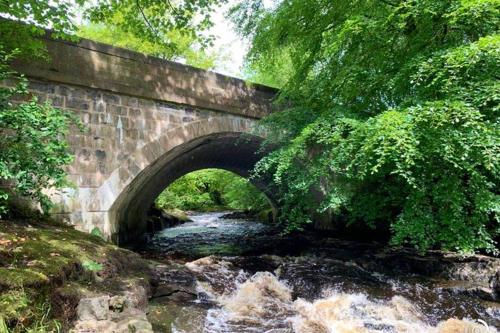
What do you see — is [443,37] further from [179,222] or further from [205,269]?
[179,222]

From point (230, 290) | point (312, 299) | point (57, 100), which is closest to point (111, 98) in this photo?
point (57, 100)

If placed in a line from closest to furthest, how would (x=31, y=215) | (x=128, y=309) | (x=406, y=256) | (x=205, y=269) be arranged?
(x=128, y=309)
(x=31, y=215)
(x=205, y=269)
(x=406, y=256)

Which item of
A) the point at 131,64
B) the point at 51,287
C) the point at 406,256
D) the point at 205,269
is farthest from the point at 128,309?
the point at 406,256

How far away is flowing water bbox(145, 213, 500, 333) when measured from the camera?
4266 mm

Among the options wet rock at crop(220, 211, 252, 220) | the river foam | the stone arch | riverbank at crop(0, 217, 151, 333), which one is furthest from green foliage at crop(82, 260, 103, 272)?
wet rock at crop(220, 211, 252, 220)

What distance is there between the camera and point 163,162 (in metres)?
7.81

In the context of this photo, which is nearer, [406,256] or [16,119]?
[16,119]

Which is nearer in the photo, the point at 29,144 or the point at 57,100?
the point at 29,144

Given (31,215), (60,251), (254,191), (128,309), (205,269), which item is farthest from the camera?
(254,191)

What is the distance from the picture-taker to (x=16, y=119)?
4.35m

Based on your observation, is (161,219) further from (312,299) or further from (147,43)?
(312,299)

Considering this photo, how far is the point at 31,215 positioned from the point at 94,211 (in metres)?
1.03

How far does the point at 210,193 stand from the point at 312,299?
69.5ft

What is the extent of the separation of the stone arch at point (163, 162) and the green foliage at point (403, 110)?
3.79ft
